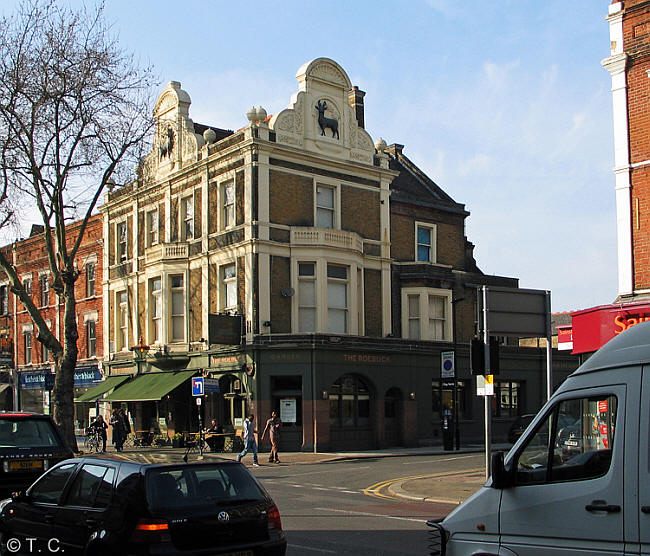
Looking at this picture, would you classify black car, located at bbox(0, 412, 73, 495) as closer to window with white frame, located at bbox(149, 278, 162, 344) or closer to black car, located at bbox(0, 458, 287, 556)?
black car, located at bbox(0, 458, 287, 556)

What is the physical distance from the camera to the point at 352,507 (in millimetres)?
16500

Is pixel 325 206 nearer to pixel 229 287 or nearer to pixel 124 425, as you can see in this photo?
pixel 229 287

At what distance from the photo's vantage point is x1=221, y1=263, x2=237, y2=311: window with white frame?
35312mm

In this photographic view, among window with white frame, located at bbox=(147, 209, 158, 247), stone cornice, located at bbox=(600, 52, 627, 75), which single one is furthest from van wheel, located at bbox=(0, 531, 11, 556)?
window with white frame, located at bbox=(147, 209, 158, 247)

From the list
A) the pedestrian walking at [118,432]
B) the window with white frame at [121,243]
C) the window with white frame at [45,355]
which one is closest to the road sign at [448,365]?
the pedestrian walking at [118,432]

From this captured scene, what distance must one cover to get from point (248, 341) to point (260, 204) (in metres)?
5.59

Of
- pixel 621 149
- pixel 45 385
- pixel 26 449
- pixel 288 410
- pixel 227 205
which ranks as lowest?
pixel 288 410

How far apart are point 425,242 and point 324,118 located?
8.10 meters

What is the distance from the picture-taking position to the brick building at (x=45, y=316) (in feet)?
148

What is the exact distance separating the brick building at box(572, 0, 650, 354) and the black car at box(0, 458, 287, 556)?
13307 millimetres

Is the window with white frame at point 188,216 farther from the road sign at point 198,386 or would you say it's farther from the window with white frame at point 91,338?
the window with white frame at point 91,338

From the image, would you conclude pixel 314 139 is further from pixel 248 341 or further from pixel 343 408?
pixel 343 408

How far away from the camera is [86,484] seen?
8.28 metres

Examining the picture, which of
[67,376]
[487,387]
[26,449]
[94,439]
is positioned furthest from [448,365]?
[26,449]
